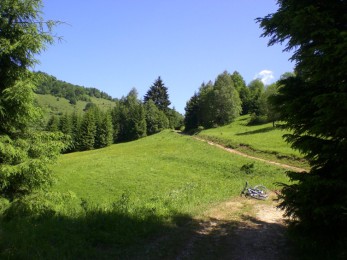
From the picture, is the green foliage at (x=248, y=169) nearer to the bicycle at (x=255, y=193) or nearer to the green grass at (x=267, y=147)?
the green grass at (x=267, y=147)

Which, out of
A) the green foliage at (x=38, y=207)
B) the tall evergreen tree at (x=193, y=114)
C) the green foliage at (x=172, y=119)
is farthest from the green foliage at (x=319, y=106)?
the green foliage at (x=172, y=119)

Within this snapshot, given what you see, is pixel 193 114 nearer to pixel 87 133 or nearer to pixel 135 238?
pixel 87 133


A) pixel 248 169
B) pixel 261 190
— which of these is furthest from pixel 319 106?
pixel 248 169

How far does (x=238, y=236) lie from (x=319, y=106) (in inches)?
199

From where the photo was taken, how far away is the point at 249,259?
7742 mm

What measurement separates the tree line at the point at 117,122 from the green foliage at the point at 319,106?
71765 millimetres

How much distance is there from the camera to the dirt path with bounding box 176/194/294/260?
8031 mm

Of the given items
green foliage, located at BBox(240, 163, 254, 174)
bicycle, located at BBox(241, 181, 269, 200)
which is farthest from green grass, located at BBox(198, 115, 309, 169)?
bicycle, located at BBox(241, 181, 269, 200)

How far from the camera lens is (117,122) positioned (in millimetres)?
100438

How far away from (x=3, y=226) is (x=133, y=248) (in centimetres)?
391

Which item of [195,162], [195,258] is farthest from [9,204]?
[195,162]

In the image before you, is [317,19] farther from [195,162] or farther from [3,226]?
[195,162]

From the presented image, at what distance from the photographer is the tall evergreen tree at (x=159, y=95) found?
11556cm

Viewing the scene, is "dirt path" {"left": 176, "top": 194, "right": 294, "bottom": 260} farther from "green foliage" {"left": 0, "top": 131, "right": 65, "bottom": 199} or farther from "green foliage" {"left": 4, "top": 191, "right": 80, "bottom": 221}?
"green foliage" {"left": 0, "top": 131, "right": 65, "bottom": 199}
